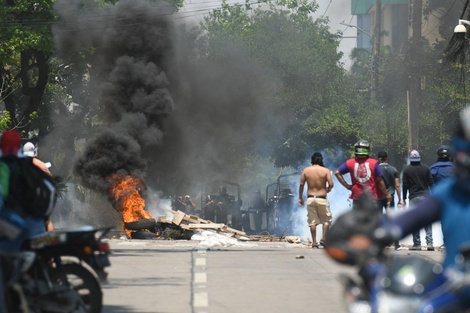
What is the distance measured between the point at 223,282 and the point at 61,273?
4.67 metres

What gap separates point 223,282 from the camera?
13.2 m

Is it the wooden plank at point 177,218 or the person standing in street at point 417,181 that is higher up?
the person standing in street at point 417,181

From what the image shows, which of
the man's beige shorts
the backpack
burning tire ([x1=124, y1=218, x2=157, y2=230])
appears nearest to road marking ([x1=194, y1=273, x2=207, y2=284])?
the backpack

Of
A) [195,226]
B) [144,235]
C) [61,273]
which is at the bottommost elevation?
[144,235]

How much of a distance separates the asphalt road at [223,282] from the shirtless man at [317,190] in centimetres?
103

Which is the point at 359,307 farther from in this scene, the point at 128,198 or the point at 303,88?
the point at 303,88

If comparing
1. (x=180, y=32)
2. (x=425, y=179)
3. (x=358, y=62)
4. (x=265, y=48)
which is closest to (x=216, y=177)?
(x=180, y=32)

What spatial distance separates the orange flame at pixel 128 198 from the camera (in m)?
33.4

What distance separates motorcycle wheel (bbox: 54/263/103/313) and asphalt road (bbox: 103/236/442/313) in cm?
162

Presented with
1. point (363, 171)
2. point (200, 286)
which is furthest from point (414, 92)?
point (200, 286)

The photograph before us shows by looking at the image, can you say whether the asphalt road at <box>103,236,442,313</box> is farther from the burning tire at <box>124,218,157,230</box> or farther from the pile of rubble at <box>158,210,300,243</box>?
the burning tire at <box>124,218,157,230</box>

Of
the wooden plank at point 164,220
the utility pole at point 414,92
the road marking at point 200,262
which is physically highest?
the utility pole at point 414,92

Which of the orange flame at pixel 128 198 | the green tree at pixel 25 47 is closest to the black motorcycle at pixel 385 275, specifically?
the orange flame at pixel 128 198

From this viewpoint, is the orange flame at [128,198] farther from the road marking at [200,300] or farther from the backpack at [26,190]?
the backpack at [26,190]
